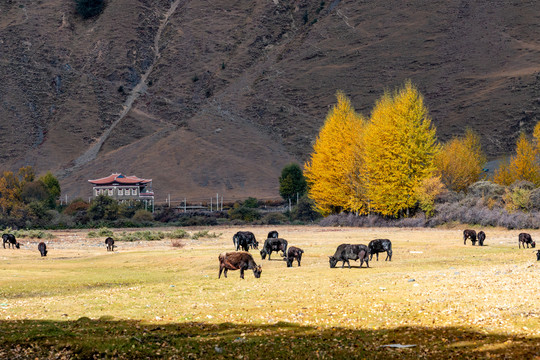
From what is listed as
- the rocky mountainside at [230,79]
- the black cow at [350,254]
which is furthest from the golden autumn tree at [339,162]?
the rocky mountainside at [230,79]

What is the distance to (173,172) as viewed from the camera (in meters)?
131

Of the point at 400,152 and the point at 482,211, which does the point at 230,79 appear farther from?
the point at 482,211

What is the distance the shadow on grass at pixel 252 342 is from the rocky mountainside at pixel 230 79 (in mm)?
112645

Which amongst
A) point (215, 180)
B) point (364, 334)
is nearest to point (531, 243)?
point (364, 334)

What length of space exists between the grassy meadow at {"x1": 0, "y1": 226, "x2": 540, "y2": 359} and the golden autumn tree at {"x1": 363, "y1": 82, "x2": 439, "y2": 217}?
1357 inches

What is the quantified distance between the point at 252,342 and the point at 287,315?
9.24 ft

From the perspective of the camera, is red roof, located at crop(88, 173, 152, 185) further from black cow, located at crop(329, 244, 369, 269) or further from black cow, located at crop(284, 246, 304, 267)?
black cow, located at crop(329, 244, 369, 269)

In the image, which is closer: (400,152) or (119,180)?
(400,152)

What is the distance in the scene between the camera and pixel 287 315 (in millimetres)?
14344

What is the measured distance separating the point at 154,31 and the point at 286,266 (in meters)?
169

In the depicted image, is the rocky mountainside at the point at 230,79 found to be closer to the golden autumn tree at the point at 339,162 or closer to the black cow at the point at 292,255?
the golden autumn tree at the point at 339,162

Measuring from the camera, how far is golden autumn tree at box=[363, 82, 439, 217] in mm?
60281

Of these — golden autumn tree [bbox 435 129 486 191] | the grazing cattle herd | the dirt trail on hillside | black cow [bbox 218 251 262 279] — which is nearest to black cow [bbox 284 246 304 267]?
the grazing cattle herd

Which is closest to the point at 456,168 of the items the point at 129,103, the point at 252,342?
the point at 252,342
